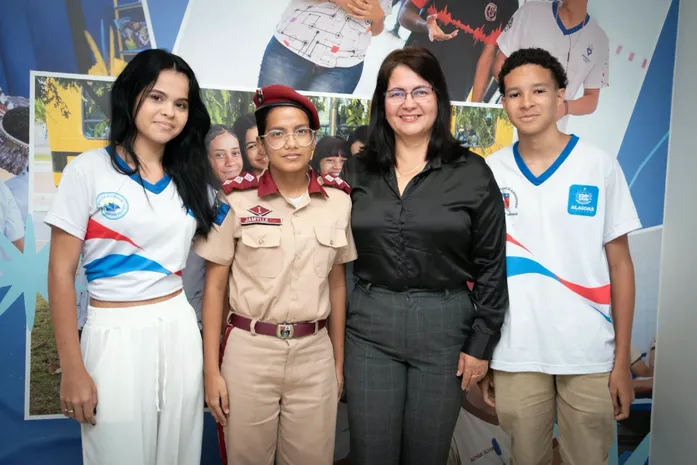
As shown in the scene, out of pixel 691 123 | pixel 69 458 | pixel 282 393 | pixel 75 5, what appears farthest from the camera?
pixel 691 123

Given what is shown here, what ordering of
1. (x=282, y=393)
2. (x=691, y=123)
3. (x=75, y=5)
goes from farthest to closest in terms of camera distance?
(x=691, y=123)
(x=75, y=5)
(x=282, y=393)

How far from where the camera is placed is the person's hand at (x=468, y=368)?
1.83 metres

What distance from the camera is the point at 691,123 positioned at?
2686 mm

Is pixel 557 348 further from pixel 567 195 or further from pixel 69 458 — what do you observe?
pixel 69 458

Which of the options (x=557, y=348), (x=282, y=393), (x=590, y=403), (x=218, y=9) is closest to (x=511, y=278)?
(x=557, y=348)

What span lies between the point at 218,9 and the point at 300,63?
0.47 meters

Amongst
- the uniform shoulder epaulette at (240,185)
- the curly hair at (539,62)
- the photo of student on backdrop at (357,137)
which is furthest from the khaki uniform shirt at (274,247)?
the curly hair at (539,62)

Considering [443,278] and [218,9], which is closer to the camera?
[443,278]

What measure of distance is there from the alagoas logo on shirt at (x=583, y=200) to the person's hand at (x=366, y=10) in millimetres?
1361

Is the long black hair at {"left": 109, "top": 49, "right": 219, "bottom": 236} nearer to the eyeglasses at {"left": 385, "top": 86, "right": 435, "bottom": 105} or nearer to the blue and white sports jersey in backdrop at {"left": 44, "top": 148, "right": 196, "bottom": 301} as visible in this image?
the blue and white sports jersey in backdrop at {"left": 44, "top": 148, "right": 196, "bottom": 301}

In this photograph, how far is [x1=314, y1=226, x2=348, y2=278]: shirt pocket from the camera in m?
1.81

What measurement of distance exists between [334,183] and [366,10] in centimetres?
114

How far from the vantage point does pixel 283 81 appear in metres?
2.53

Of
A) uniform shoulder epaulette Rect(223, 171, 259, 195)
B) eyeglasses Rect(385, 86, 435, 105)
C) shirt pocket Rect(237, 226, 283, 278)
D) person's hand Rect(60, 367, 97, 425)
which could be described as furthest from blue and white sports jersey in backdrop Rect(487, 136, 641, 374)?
person's hand Rect(60, 367, 97, 425)
